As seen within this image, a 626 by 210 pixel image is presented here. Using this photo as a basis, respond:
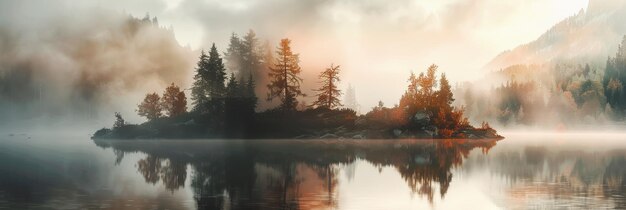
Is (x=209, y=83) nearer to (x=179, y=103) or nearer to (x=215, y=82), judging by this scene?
(x=215, y=82)

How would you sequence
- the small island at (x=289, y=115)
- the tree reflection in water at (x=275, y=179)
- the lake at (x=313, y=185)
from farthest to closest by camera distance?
the small island at (x=289, y=115) < the tree reflection in water at (x=275, y=179) < the lake at (x=313, y=185)

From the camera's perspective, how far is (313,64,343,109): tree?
127m

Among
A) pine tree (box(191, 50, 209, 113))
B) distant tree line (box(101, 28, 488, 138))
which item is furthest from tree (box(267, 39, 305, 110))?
pine tree (box(191, 50, 209, 113))

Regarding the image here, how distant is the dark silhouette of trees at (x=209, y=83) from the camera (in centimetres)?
12645

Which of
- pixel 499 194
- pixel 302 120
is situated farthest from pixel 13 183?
pixel 302 120

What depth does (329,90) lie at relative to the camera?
127 metres

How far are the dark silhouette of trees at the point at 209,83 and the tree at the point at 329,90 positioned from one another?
2090 centimetres

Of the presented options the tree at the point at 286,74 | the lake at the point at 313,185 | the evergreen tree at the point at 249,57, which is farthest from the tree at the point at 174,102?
the lake at the point at 313,185

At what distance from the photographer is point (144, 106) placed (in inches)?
5226

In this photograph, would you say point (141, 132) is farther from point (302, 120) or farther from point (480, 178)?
point (480, 178)

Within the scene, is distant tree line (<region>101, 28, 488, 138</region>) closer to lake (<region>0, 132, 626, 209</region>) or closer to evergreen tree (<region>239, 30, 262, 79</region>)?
evergreen tree (<region>239, 30, 262, 79</region>)

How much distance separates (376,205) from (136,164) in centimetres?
3030

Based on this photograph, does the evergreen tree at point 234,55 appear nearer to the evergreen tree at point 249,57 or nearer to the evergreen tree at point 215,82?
the evergreen tree at point 249,57

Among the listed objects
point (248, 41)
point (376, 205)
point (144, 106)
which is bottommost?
point (376, 205)
